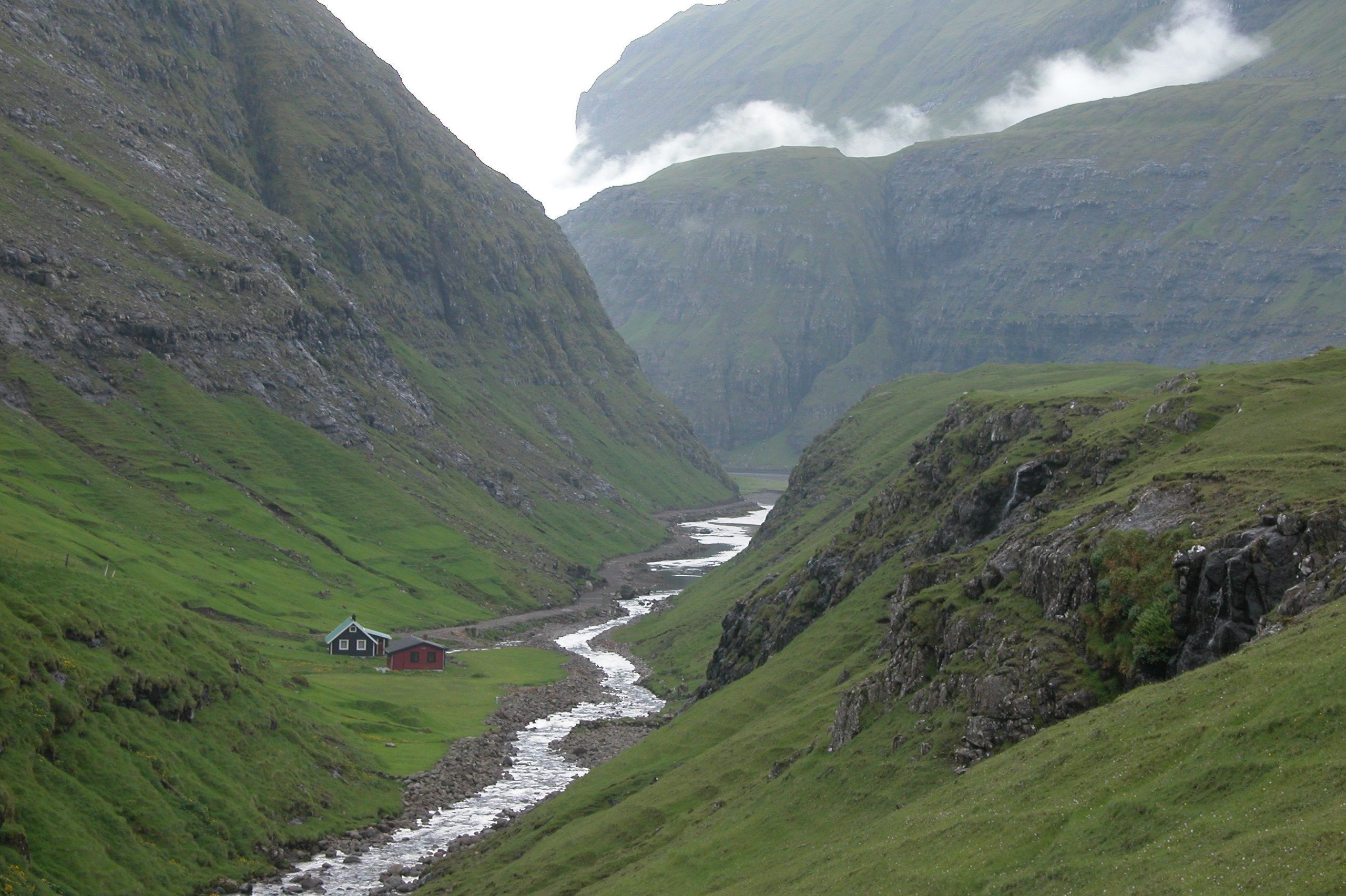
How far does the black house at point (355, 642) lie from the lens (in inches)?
6166

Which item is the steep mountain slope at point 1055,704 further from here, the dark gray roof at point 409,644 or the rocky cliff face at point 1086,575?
the dark gray roof at point 409,644

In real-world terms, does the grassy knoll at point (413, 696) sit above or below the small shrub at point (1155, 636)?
below

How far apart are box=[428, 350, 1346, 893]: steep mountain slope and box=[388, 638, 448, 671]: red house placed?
64.0 meters

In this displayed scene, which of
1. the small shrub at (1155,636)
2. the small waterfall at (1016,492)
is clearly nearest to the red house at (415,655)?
the small waterfall at (1016,492)

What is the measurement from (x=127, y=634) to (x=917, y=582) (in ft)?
190

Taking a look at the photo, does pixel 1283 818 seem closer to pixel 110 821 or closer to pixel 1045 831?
pixel 1045 831

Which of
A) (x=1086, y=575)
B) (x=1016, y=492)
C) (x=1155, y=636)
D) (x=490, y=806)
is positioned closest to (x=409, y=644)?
(x=490, y=806)

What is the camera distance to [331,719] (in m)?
112

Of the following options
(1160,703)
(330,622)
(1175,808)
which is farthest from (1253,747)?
(330,622)

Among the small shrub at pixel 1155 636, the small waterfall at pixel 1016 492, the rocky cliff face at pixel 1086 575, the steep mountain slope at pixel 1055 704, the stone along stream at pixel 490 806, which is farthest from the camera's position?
the small waterfall at pixel 1016 492

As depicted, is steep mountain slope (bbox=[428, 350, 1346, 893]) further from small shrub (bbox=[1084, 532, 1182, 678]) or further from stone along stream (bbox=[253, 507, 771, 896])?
stone along stream (bbox=[253, 507, 771, 896])

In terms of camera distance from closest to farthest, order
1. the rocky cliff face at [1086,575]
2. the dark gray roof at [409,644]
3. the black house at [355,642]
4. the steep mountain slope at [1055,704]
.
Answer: the steep mountain slope at [1055,704], the rocky cliff face at [1086,575], the black house at [355,642], the dark gray roof at [409,644]

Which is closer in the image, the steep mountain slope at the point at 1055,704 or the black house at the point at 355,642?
the steep mountain slope at the point at 1055,704

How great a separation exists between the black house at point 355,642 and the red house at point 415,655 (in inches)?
94.1
